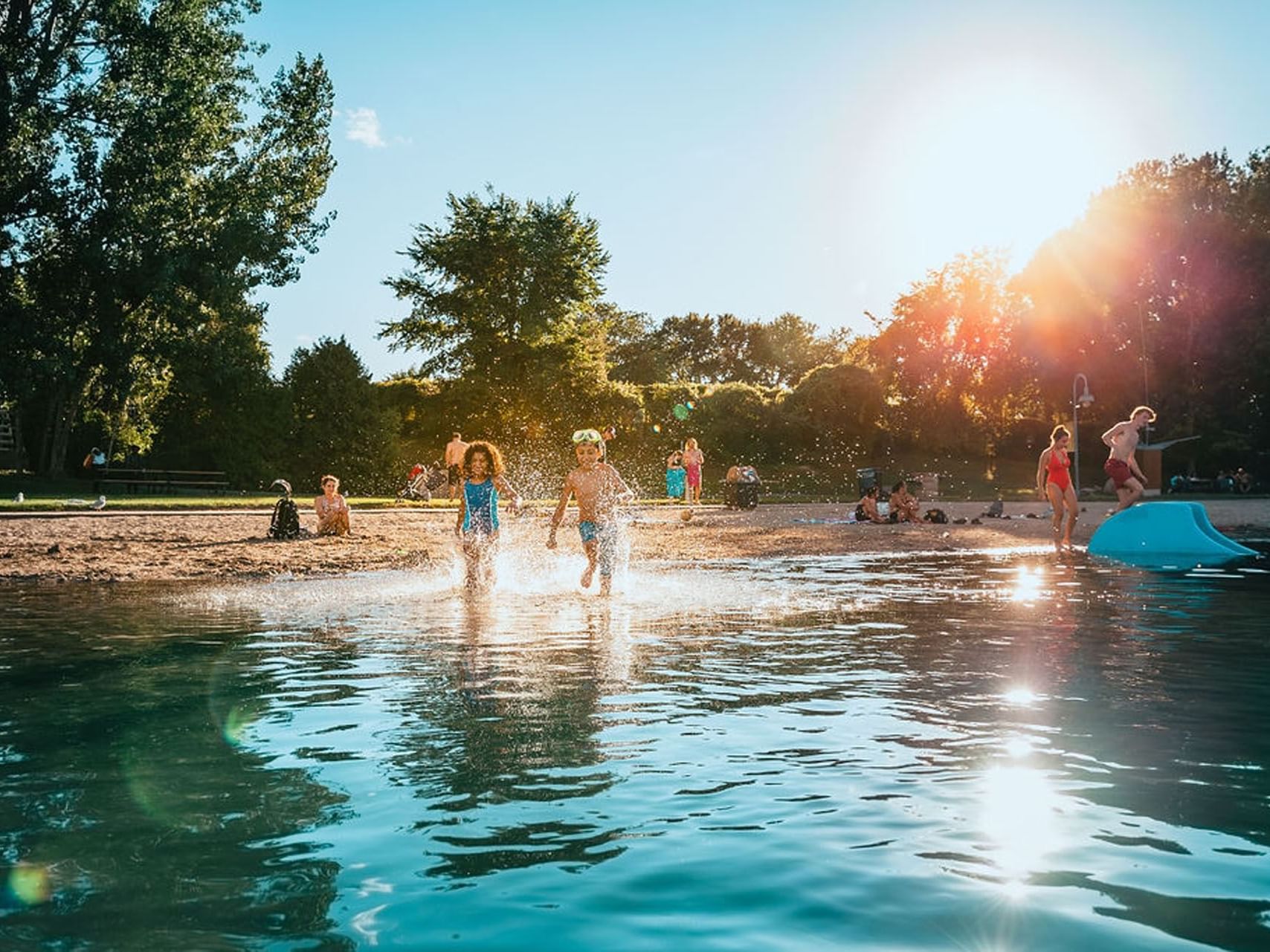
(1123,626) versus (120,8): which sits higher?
(120,8)

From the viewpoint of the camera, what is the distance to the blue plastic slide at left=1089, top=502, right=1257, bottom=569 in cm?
2034

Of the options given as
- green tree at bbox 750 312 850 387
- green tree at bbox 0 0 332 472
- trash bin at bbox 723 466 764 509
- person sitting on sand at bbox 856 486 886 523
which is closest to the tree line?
green tree at bbox 0 0 332 472

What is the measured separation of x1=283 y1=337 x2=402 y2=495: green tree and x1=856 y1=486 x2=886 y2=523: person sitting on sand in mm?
21024

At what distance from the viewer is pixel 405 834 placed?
4.71m

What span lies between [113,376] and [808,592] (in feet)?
97.4

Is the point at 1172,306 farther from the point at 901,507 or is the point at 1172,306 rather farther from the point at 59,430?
the point at 59,430

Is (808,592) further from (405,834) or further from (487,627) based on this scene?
(405,834)

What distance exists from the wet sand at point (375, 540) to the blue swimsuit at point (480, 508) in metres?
3.58

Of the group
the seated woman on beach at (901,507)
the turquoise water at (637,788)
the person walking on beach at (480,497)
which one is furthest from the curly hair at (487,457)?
the seated woman on beach at (901,507)

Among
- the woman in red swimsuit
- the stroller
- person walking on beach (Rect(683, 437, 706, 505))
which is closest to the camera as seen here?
the woman in red swimsuit

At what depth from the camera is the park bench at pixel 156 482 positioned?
119 ft

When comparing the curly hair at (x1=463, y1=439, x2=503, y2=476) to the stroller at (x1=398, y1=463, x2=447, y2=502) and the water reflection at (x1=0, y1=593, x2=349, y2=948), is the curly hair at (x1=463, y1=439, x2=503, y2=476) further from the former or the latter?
the stroller at (x1=398, y1=463, x2=447, y2=502)

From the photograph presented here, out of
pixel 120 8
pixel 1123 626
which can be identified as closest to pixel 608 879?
pixel 1123 626

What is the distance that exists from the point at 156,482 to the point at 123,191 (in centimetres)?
907
